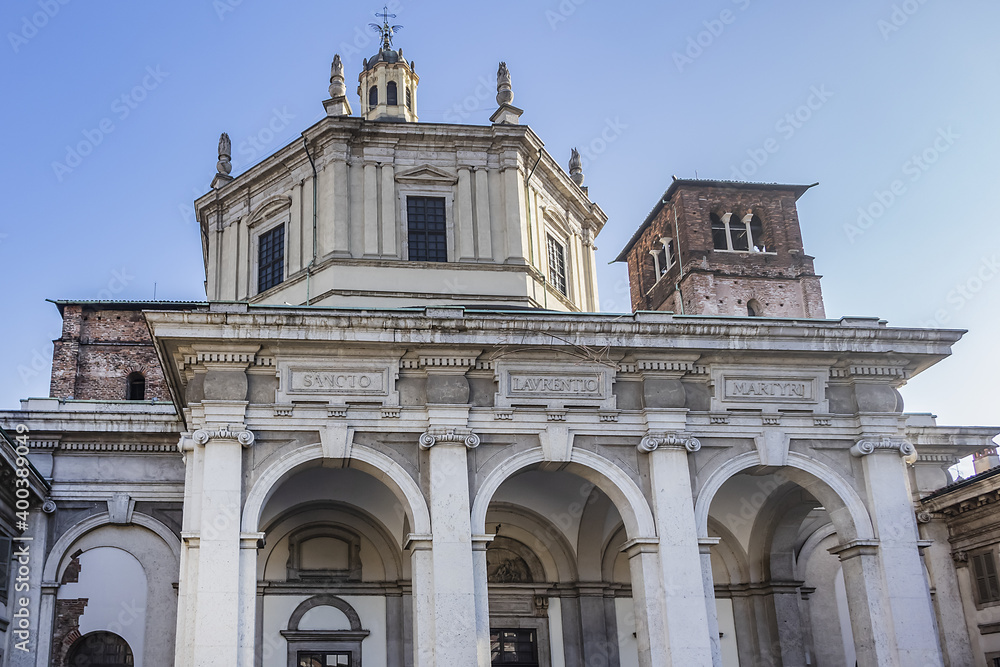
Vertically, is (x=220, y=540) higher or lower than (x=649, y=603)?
higher

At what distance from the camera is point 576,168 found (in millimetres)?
26297

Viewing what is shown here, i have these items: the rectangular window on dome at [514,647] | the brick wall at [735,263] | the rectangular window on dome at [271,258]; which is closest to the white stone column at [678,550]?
the rectangular window on dome at [514,647]

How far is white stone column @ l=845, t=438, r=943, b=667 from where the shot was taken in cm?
1628

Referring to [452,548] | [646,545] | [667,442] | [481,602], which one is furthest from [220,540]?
[667,442]

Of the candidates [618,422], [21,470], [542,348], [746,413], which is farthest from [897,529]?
[21,470]

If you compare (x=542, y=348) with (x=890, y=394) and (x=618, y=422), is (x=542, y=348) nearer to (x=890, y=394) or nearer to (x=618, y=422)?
(x=618, y=422)

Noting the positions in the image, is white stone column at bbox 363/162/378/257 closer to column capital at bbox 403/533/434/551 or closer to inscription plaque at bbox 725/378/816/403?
column capital at bbox 403/533/434/551

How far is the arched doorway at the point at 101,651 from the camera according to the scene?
64.7 feet

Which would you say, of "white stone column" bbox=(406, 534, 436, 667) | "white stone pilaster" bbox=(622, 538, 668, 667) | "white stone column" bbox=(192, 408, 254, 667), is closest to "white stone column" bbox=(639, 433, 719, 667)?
"white stone pilaster" bbox=(622, 538, 668, 667)

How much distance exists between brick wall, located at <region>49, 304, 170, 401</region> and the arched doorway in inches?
338

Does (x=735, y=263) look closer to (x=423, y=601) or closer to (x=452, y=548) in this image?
(x=452, y=548)

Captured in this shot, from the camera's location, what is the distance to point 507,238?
21797 millimetres

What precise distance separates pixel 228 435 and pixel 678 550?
7144 millimetres

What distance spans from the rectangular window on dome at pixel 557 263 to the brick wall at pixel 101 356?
35.7ft
